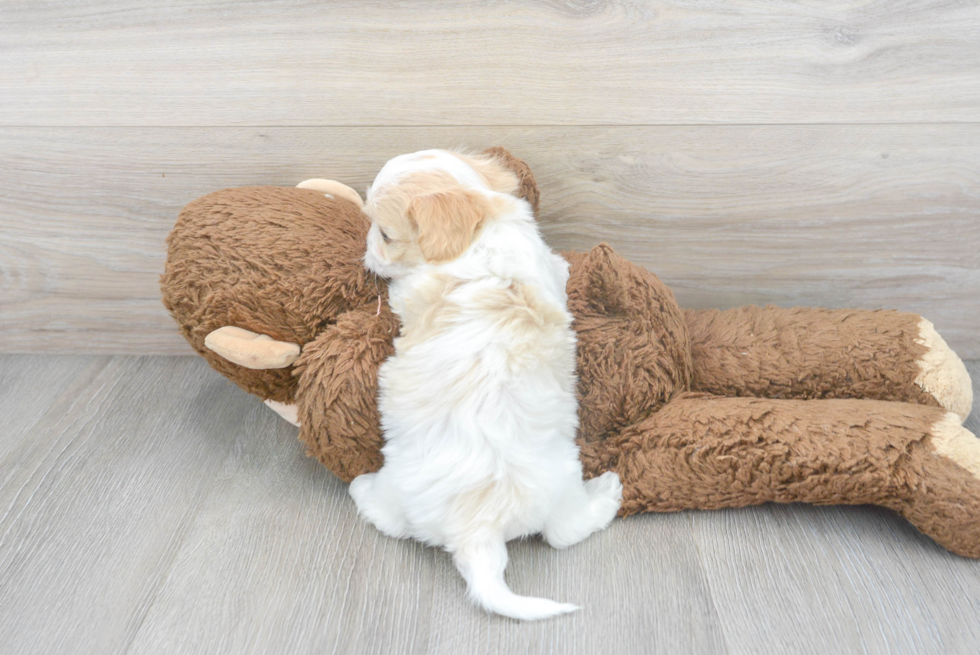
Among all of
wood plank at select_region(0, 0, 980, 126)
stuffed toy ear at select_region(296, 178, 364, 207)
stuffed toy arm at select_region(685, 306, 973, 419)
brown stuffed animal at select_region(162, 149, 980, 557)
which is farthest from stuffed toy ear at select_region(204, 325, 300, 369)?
stuffed toy arm at select_region(685, 306, 973, 419)

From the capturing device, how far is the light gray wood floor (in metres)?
0.80

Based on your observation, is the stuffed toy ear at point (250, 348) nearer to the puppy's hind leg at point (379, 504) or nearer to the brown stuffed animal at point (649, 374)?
the brown stuffed animal at point (649, 374)

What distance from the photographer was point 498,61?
3.44 ft

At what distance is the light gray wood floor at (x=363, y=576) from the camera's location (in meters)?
0.80

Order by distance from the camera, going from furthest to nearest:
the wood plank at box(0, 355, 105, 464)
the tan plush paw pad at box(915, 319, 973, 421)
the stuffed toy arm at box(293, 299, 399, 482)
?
1. the wood plank at box(0, 355, 105, 464)
2. the tan plush paw pad at box(915, 319, 973, 421)
3. the stuffed toy arm at box(293, 299, 399, 482)

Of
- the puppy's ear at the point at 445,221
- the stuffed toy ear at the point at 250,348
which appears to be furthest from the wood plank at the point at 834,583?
the stuffed toy ear at the point at 250,348

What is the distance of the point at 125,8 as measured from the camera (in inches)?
41.2

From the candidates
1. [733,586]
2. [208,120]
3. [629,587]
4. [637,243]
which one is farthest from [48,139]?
[733,586]

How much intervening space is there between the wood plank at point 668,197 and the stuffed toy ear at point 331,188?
0.06m

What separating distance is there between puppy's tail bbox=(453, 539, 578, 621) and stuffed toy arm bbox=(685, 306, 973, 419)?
421 millimetres

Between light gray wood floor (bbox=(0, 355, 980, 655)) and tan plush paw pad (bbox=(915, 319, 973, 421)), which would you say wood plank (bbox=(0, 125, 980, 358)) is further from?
light gray wood floor (bbox=(0, 355, 980, 655))


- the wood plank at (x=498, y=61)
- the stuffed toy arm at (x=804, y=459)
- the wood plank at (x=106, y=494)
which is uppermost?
the wood plank at (x=498, y=61)

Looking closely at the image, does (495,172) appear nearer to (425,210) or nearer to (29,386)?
(425,210)

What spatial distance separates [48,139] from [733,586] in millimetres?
1254
